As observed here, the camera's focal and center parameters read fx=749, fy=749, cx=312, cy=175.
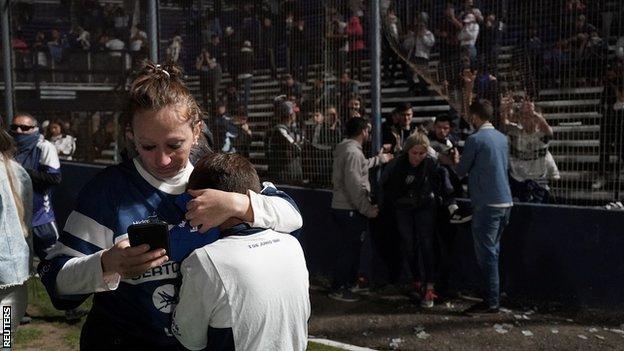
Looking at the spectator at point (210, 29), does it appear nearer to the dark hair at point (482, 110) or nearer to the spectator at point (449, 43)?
the spectator at point (449, 43)

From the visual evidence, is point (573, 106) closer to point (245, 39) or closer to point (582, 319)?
point (582, 319)

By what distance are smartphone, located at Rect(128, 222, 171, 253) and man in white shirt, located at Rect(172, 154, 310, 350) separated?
13 cm

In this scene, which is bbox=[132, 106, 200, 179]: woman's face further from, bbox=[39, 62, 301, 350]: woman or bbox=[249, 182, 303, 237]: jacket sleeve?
bbox=[249, 182, 303, 237]: jacket sleeve

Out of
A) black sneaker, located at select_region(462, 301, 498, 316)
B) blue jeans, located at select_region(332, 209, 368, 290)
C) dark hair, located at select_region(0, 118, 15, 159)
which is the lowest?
black sneaker, located at select_region(462, 301, 498, 316)

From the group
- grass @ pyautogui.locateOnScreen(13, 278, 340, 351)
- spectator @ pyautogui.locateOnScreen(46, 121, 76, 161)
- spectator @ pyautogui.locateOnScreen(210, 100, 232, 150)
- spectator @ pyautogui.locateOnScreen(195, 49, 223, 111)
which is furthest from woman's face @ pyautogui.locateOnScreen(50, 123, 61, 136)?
grass @ pyautogui.locateOnScreen(13, 278, 340, 351)

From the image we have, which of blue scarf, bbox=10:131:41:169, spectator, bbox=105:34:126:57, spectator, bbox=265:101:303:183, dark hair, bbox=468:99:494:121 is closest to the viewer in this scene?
blue scarf, bbox=10:131:41:169

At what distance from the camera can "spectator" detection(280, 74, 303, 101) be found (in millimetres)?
8680

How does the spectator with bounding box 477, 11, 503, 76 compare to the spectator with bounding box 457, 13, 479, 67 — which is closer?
the spectator with bounding box 477, 11, 503, 76

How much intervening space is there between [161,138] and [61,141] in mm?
10629

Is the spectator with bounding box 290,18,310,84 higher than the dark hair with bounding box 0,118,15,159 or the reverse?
higher

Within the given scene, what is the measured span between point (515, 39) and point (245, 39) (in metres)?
3.32

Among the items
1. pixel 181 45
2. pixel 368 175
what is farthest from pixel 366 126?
pixel 181 45

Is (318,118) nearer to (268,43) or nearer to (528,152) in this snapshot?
(268,43)

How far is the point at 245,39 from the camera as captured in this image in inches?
362
